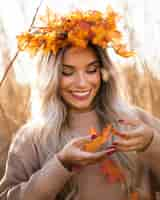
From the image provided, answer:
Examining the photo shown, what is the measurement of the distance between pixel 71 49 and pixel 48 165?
1.38 feet

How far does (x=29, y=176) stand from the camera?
2439mm

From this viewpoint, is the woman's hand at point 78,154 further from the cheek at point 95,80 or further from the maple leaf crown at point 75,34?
the maple leaf crown at point 75,34

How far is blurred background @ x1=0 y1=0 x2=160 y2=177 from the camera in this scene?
345 centimetres

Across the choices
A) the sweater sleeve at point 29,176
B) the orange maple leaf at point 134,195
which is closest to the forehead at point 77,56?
the sweater sleeve at point 29,176

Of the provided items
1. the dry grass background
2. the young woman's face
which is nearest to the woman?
the young woman's face

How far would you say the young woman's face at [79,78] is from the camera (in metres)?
2.42

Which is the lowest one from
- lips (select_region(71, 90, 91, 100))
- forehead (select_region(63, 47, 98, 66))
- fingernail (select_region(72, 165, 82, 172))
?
fingernail (select_region(72, 165, 82, 172))

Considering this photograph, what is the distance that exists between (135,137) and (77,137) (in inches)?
9.5

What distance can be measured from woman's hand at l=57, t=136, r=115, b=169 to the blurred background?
1105 mm

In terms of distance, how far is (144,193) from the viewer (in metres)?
2.46

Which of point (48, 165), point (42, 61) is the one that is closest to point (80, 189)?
point (48, 165)

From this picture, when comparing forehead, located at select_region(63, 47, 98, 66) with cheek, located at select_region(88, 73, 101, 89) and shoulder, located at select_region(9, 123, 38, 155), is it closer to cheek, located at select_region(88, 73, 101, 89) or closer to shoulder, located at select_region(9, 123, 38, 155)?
cheek, located at select_region(88, 73, 101, 89)

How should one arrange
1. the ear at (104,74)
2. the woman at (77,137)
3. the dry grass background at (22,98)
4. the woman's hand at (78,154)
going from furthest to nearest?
1. the dry grass background at (22,98)
2. the ear at (104,74)
3. the woman at (77,137)
4. the woman's hand at (78,154)

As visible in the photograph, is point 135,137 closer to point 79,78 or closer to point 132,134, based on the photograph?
point 132,134
